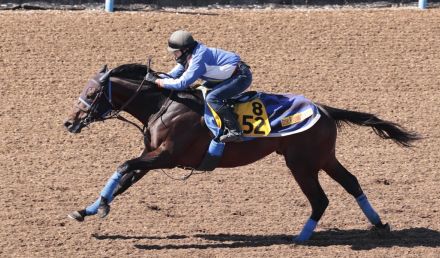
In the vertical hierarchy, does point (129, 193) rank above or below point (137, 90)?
below

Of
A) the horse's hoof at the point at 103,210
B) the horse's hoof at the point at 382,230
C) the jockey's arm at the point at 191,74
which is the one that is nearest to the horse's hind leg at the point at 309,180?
the horse's hoof at the point at 382,230

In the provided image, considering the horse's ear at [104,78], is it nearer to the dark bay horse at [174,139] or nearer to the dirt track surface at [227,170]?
the dark bay horse at [174,139]

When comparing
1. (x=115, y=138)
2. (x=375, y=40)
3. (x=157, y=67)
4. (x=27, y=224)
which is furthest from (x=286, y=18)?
(x=27, y=224)

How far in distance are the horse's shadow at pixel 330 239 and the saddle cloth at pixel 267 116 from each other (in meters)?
0.96

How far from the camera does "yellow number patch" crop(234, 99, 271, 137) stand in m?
10.2

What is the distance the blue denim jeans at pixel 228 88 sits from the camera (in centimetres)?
1010

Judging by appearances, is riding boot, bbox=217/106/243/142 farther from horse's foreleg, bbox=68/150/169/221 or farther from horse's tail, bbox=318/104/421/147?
horse's tail, bbox=318/104/421/147

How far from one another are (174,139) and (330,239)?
5.78ft

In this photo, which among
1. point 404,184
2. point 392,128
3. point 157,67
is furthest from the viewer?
point 157,67

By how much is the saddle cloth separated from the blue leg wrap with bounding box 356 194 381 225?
0.92 m

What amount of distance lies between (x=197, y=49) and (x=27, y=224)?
2322 mm

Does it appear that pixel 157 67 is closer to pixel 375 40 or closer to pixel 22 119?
pixel 22 119

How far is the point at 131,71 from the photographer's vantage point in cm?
1041

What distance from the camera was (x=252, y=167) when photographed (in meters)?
12.5
